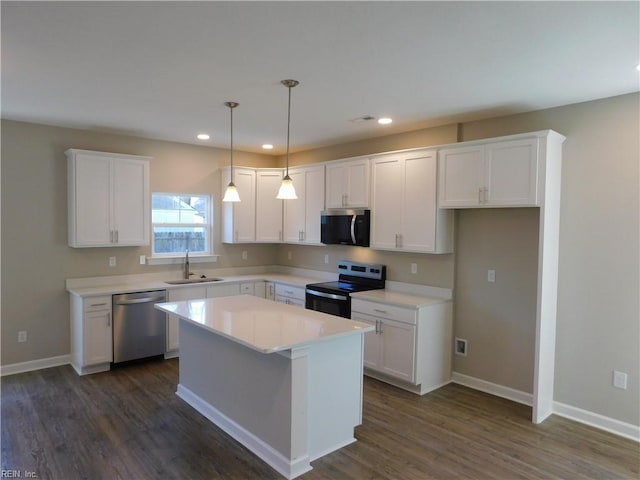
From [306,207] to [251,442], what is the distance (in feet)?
10.6

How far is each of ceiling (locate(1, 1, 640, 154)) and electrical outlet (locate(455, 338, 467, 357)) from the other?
2.26 metres

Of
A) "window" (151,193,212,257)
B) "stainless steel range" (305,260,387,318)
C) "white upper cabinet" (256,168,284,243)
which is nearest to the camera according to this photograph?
"stainless steel range" (305,260,387,318)

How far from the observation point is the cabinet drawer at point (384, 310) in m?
3.94

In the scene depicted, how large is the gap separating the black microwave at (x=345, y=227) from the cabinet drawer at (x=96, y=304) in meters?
2.56

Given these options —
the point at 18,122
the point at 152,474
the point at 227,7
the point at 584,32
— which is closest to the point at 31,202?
the point at 18,122

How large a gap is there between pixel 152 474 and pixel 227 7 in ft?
9.16

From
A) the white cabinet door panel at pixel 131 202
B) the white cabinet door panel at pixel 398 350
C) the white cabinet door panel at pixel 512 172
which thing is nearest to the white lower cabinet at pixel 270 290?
the white cabinet door panel at pixel 131 202

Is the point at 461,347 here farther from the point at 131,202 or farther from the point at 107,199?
the point at 107,199

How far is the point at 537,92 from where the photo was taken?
3.22 m

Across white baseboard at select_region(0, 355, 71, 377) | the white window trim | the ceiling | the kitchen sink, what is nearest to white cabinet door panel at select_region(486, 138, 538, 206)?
the ceiling

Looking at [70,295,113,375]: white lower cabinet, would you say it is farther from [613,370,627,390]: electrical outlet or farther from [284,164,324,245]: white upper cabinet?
[613,370,627,390]: electrical outlet

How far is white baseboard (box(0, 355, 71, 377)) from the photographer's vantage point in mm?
4352

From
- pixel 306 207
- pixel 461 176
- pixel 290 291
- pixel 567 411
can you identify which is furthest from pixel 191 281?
pixel 567 411

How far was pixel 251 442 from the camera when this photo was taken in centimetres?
296
